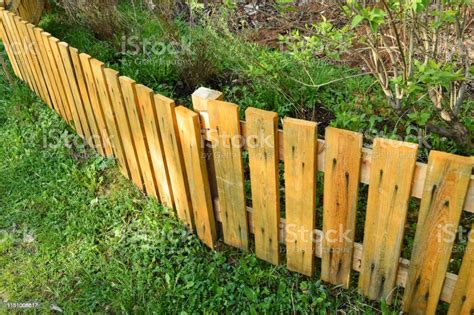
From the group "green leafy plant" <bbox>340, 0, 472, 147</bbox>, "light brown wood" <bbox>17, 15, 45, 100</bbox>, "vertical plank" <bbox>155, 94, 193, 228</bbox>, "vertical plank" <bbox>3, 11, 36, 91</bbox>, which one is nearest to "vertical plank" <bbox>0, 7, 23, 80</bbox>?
"vertical plank" <bbox>3, 11, 36, 91</bbox>

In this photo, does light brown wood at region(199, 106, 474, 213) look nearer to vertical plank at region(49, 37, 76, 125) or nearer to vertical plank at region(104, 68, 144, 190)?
vertical plank at region(104, 68, 144, 190)

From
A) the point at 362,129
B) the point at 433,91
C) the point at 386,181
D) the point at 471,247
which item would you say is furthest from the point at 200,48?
the point at 471,247

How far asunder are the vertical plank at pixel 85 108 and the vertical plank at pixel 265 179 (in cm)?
177

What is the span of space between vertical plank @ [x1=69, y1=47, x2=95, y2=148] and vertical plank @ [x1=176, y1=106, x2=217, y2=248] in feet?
4.35

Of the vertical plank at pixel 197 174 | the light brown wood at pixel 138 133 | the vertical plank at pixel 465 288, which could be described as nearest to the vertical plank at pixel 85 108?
the light brown wood at pixel 138 133

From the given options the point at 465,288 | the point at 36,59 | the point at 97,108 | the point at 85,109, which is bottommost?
the point at 465,288

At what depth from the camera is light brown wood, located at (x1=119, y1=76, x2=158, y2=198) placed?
2.49 m

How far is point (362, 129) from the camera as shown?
3154mm

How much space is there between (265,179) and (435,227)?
0.82 meters

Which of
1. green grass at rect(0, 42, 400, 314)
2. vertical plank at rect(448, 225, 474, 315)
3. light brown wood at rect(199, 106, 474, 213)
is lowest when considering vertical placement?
green grass at rect(0, 42, 400, 314)

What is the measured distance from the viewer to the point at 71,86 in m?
3.47

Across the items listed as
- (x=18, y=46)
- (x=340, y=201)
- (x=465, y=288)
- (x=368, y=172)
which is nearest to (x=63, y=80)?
(x=18, y=46)

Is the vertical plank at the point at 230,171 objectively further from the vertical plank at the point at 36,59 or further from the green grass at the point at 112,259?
the vertical plank at the point at 36,59

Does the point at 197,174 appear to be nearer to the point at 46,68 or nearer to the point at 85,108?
the point at 85,108
